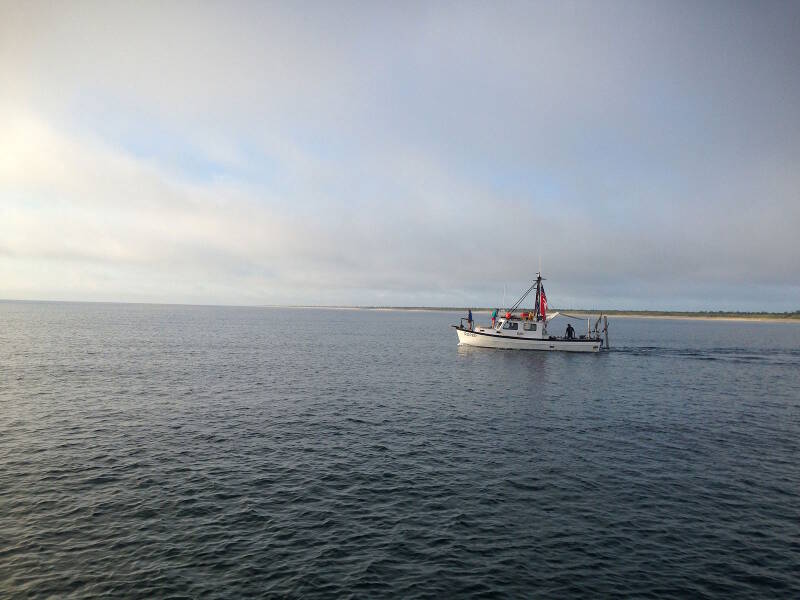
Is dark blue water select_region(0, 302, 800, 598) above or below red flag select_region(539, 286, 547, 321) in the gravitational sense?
below

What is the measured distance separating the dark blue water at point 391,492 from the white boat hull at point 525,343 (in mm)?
32923

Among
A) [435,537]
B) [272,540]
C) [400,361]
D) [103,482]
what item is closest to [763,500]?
[435,537]

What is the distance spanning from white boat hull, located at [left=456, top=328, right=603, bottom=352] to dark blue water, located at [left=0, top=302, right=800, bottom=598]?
32.9 metres

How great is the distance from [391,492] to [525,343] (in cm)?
5868

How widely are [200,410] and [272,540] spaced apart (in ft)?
64.3

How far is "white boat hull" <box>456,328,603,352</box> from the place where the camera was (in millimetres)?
72875

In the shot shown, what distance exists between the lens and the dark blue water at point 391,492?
12.7 m

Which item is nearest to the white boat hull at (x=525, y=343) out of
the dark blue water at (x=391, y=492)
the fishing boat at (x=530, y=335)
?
the fishing boat at (x=530, y=335)

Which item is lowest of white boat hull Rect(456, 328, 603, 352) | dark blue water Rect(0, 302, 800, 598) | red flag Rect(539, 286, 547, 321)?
dark blue water Rect(0, 302, 800, 598)

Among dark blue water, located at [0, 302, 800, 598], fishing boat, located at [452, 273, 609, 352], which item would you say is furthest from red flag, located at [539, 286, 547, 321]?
dark blue water, located at [0, 302, 800, 598]

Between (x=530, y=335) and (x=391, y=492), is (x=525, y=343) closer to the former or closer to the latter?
(x=530, y=335)

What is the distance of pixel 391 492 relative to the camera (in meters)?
18.2

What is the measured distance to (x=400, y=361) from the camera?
199ft

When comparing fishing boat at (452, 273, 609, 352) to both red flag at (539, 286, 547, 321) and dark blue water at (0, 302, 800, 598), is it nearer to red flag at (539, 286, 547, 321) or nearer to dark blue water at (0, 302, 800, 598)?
red flag at (539, 286, 547, 321)
